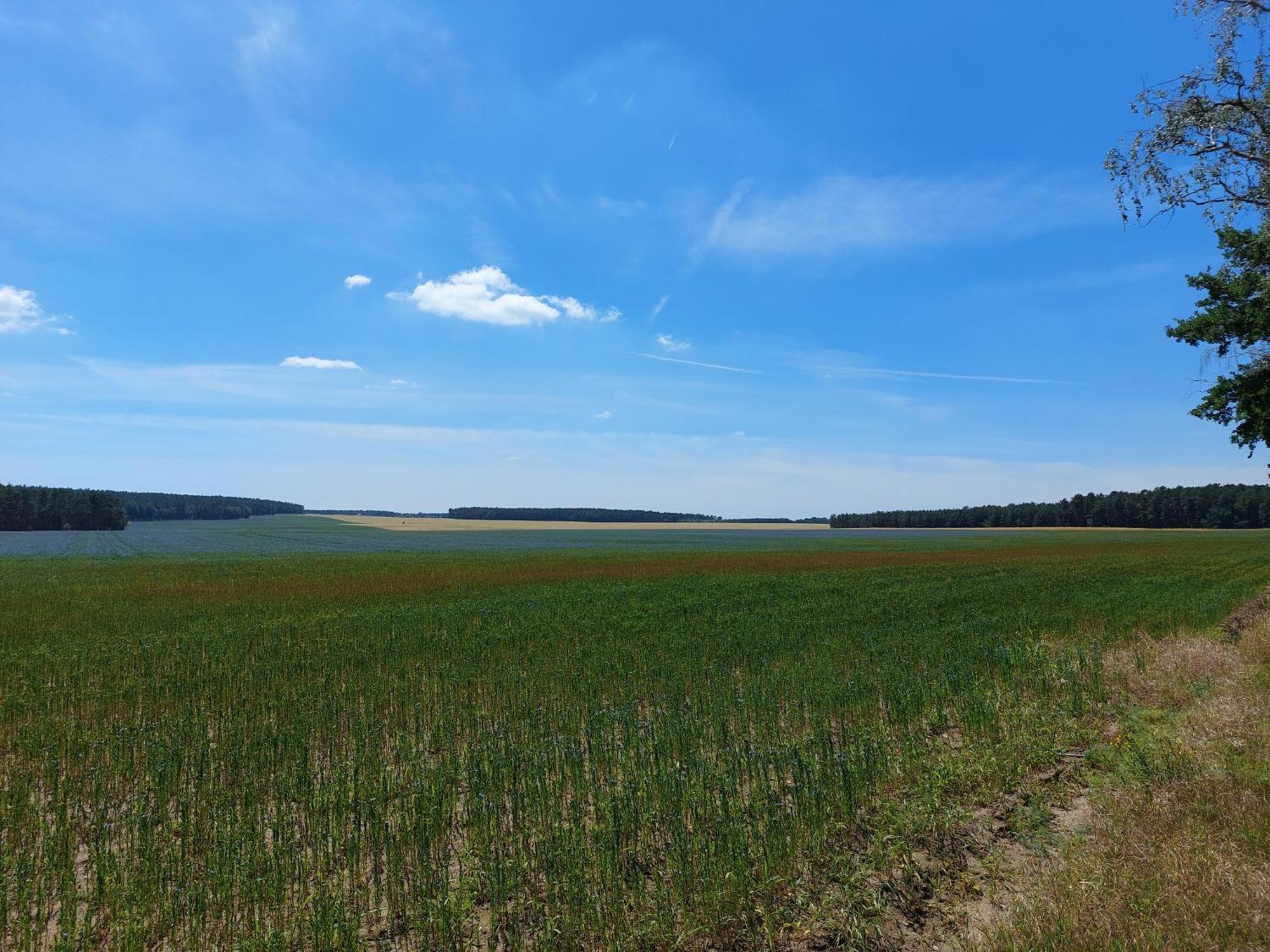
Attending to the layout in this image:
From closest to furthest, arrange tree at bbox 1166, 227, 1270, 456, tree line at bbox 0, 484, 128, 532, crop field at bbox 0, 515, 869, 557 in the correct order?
tree at bbox 1166, 227, 1270, 456 < crop field at bbox 0, 515, 869, 557 < tree line at bbox 0, 484, 128, 532

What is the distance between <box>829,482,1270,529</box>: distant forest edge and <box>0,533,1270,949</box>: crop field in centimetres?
14931

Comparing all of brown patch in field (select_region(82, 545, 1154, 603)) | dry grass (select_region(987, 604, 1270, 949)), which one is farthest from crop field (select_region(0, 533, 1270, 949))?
brown patch in field (select_region(82, 545, 1154, 603))

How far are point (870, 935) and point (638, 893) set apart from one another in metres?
1.91

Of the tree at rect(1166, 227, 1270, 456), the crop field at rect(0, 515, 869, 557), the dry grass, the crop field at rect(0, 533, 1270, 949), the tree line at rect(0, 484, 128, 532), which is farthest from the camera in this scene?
the tree line at rect(0, 484, 128, 532)

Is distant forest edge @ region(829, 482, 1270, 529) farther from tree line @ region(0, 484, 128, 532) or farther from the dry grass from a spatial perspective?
tree line @ region(0, 484, 128, 532)

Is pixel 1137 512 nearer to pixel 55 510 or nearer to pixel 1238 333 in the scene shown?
pixel 1238 333

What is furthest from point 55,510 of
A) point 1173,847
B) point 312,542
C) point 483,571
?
point 1173,847

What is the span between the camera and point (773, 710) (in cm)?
1076

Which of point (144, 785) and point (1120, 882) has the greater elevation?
point (1120, 882)

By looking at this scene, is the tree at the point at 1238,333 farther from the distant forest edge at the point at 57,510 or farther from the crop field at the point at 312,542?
the distant forest edge at the point at 57,510

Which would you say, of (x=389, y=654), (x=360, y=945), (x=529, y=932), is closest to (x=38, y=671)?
(x=389, y=654)

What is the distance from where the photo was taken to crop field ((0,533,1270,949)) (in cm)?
575

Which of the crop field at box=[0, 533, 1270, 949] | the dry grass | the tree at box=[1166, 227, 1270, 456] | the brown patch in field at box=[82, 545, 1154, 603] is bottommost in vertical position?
the brown patch in field at box=[82, 545, 1154, 603]

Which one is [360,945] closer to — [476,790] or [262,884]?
[262,884]
